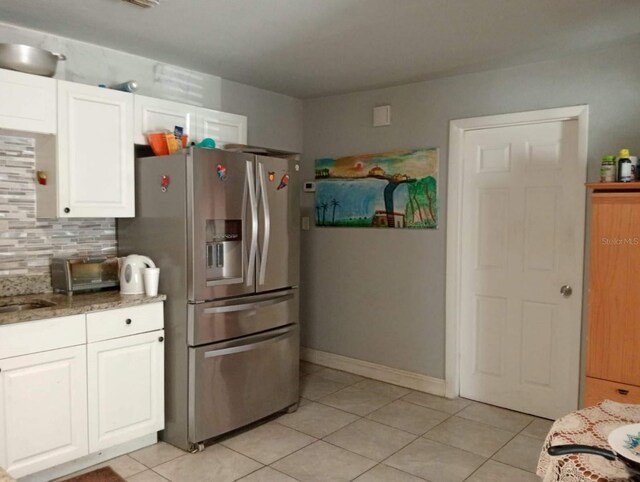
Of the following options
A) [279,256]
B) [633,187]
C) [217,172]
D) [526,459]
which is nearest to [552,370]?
[526,459]

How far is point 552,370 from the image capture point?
11.2 ft

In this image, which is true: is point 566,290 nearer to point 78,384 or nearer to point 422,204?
point 422,204

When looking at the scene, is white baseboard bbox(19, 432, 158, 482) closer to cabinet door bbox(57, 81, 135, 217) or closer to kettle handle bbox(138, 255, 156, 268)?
kettle handle bbox(138, 255, 156, 268)

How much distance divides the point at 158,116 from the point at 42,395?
1776 millimetres

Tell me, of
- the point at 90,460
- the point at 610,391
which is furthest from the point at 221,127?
the point at 610,391

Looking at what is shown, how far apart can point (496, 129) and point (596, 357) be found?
176 cm

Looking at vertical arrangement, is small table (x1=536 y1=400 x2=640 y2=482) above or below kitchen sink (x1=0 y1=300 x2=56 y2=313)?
below

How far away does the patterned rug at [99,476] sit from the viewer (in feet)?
8.45

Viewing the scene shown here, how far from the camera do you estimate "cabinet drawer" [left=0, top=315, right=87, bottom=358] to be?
2350 millimetres

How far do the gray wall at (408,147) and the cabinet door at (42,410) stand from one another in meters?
2.35

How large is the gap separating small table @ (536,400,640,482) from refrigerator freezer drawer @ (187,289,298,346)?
6.57 feet

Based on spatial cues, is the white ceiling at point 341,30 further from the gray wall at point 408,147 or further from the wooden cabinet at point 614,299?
the wooden cabinet at point 614,299

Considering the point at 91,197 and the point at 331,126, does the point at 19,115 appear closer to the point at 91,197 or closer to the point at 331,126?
the point at 91,197

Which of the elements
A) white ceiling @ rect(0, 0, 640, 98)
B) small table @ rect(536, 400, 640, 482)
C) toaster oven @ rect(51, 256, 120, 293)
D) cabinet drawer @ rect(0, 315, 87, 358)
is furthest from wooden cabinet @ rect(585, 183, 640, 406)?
toaster oven @ rect(51, 256, 120, 293)
